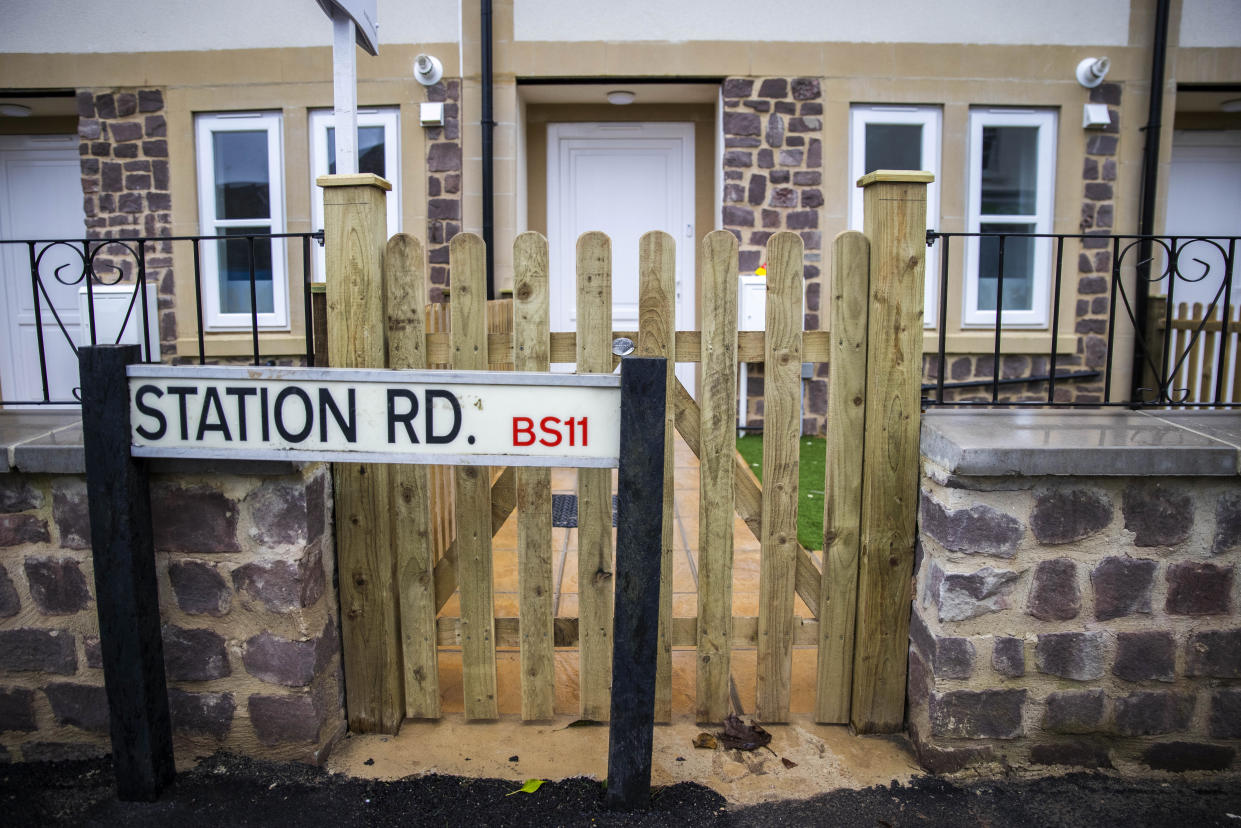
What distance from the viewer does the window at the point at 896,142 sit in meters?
6.50

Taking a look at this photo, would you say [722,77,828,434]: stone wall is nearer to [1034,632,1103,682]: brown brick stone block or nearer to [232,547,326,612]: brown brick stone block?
[1034,632,1103,682]: brown brick stone block

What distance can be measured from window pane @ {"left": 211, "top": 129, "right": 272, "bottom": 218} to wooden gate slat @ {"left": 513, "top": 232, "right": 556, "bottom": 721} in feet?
17.3

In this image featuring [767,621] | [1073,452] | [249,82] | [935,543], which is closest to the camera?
[1073,452]

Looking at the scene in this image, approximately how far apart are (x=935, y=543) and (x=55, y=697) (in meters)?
2.58

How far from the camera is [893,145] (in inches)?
259

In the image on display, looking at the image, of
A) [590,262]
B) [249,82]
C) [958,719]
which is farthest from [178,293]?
[958,719]

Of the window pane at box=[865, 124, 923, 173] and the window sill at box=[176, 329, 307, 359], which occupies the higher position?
the window pane at box=[865, 124, 923, 173]

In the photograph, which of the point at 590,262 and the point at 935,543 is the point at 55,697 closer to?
the point at 590,262

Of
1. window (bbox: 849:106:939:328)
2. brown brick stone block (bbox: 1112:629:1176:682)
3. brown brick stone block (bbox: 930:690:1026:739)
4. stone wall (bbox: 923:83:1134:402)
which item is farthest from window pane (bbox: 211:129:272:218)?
brown brick stone block (bbox: 1112:629:1176:682)

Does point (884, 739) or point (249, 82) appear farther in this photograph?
point (249, 82)

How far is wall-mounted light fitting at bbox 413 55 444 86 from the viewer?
6.24m

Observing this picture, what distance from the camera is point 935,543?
2256 millimetres

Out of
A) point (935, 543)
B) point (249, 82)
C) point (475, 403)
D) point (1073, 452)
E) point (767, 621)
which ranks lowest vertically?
point (767, 621)

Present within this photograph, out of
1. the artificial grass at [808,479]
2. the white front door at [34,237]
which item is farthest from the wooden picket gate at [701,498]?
the white front door at [34,237]
